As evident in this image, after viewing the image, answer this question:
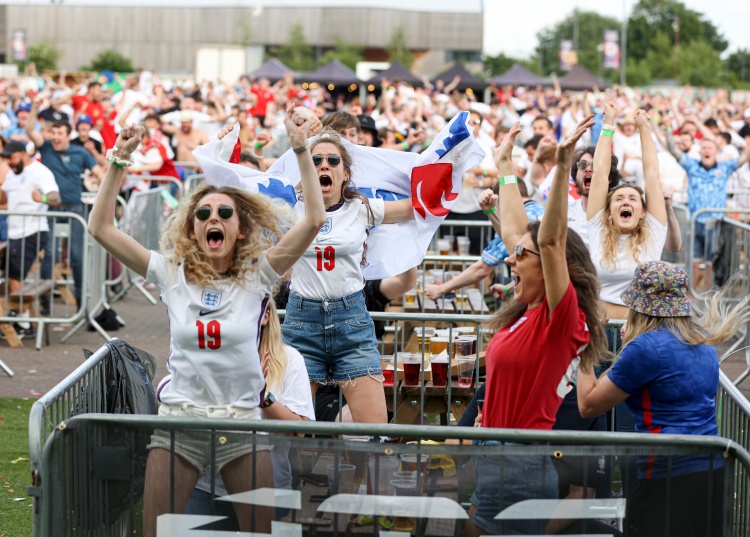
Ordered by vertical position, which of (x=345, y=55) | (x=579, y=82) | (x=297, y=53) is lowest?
(x=579, y=82)

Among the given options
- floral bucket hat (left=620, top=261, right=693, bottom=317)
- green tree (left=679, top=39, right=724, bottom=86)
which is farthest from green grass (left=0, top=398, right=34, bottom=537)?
green tree (left=679, top=39, right=724, bottom=86)

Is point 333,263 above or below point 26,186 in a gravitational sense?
below

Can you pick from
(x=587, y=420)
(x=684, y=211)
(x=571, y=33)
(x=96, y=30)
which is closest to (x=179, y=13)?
(x=96, y=30)

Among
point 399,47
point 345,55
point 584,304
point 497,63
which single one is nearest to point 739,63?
point 497,63

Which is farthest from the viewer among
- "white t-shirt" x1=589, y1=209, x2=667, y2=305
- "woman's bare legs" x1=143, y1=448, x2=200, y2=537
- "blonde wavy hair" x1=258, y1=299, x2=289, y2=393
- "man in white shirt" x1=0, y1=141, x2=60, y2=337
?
"man in white shirt" x1=0, y1=141, x2=60, y2=337

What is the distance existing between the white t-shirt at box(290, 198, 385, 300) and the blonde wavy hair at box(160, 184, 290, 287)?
0.97 meters

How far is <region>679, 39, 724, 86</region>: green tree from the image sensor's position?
98688 millimetres

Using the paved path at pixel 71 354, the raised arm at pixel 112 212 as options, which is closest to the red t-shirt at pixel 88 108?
the paved path at pixel 71 354

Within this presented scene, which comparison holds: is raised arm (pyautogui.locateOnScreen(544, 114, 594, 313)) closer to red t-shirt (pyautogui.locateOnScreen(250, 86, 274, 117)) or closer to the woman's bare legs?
the woman's bare legs

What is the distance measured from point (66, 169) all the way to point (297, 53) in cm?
7727

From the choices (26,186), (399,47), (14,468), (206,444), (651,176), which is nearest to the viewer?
(206,444)

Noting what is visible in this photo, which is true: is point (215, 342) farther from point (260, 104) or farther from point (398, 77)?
point (398, 77)

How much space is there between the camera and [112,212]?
4375mm

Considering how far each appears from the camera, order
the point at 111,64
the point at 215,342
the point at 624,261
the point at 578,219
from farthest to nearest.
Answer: the point at 111,64, the point at 578,219, the point at 624,261, the point at 215,342
